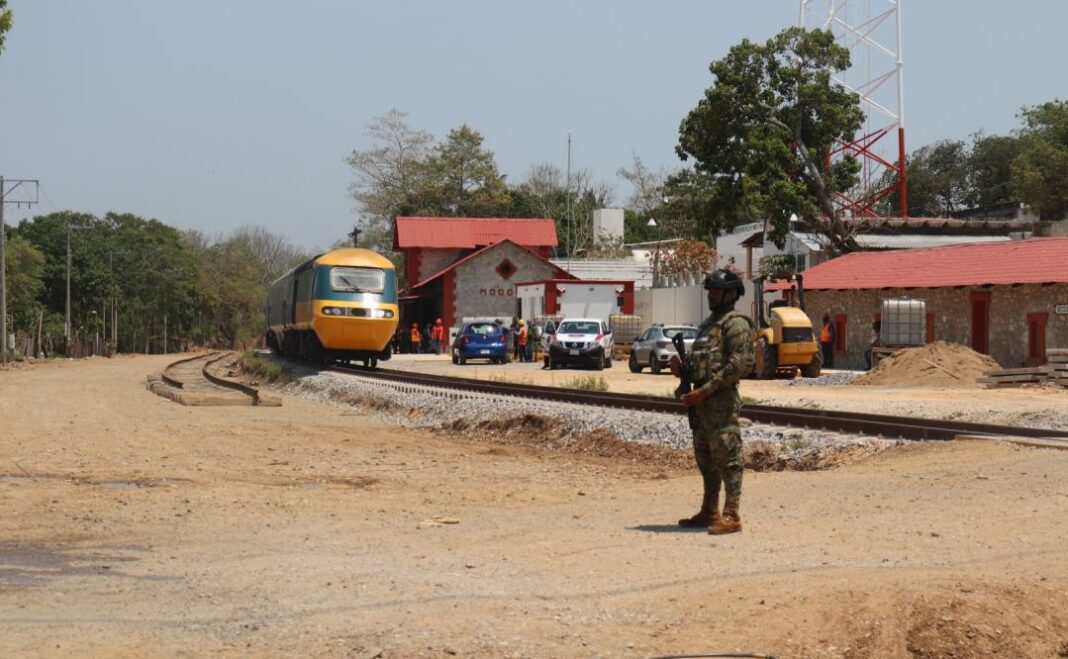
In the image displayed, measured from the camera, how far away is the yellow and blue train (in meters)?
41.9

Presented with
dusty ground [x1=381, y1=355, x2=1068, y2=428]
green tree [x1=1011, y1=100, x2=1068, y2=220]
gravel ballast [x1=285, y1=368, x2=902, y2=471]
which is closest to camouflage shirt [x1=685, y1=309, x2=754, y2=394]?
gravel ballast [x1=285, y1=368, x2=902, y2=471]

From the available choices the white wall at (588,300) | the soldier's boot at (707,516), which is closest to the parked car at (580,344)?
Result: the white wall at (588,300)

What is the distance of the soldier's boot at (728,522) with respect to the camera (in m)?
10.9

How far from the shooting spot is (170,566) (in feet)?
32.7

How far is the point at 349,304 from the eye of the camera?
42.1m

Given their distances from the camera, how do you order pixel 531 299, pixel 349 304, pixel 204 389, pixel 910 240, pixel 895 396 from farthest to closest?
pixel 531 299
pixel 910 240
pixel 349 304
pixel 204 389
pixel 895 396

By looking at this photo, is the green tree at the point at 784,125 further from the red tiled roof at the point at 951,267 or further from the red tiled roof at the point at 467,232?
the red tiled roof at the point at 467,232

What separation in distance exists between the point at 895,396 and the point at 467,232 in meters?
53.5

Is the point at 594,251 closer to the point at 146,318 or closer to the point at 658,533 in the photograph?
the point at 146,318

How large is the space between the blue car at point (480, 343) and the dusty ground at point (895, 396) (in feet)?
25.3

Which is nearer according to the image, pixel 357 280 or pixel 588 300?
pixel 357 280

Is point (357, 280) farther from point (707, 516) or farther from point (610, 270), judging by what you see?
point (610, 270)

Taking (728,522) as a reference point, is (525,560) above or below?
below

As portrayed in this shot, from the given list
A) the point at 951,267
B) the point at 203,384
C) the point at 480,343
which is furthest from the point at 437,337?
the point at 951,267
